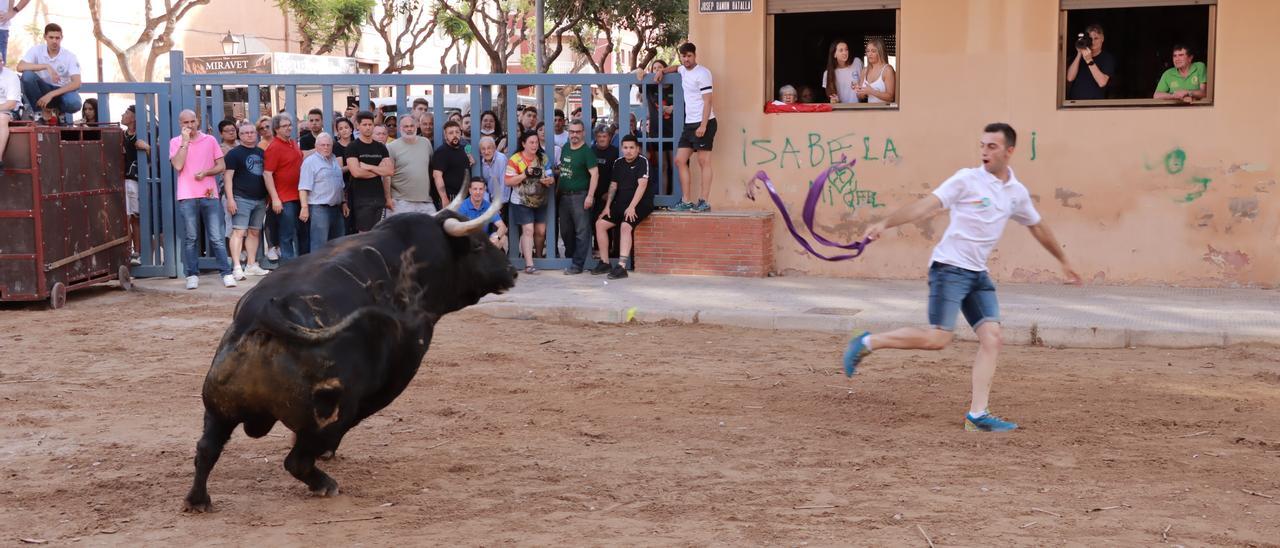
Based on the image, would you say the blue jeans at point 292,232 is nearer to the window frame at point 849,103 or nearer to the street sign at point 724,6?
the street sign at point 724,6

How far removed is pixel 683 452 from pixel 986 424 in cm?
180

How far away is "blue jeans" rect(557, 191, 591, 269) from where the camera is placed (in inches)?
571

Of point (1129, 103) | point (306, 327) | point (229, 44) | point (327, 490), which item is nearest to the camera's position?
point (306, 327)

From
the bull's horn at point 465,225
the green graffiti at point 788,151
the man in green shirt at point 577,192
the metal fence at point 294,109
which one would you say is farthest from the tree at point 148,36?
the bull's horn at point 465,225

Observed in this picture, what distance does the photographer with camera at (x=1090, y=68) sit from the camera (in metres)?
13.3

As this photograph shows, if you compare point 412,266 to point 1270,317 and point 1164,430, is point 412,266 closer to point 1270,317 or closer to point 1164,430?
point 1164,430

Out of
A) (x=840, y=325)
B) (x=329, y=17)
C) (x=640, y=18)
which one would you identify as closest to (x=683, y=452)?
(x=840, y=325)

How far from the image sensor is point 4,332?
11.5m

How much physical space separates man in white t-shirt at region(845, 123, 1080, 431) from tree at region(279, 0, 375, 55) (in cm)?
3128

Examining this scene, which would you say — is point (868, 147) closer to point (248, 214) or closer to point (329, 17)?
point (248, 214)

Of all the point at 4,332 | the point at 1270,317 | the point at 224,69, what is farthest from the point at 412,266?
the point at 224,69

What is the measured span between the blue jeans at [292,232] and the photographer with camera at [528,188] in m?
2.33

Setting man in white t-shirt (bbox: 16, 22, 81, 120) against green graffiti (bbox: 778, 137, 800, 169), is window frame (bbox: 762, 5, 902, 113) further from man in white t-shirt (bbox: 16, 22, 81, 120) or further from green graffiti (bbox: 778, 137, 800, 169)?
man in white t-shirt (bbox: 16, 22, 81, 120)

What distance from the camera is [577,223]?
14.6m
